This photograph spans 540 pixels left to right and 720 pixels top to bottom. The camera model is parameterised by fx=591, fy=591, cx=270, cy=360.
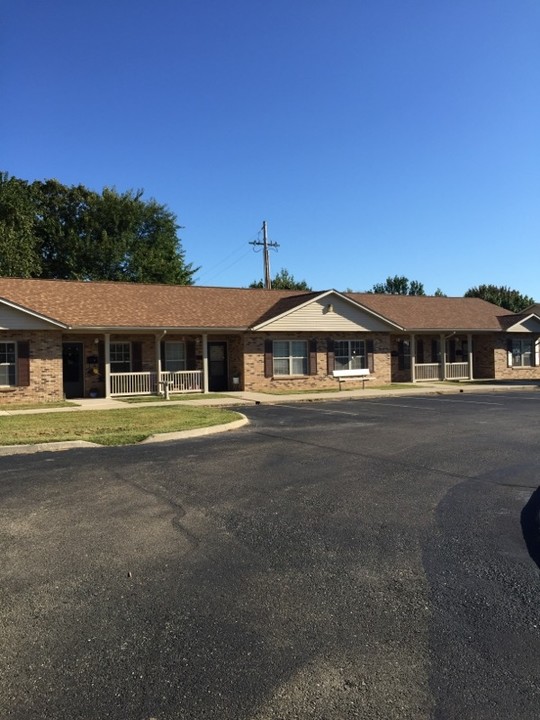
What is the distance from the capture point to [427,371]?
31.0 m

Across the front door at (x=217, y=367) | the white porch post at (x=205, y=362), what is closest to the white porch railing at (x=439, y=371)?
the front door at (x=217, y=367)

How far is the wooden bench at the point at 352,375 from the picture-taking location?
27109 millimetres

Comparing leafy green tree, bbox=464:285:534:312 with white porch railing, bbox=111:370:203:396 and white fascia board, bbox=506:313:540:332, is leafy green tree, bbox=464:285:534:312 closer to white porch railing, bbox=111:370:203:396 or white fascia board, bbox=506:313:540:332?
white fascia board, bbox=506:313:540:332

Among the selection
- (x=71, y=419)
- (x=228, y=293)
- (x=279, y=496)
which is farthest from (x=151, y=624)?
(x=228, y=293)

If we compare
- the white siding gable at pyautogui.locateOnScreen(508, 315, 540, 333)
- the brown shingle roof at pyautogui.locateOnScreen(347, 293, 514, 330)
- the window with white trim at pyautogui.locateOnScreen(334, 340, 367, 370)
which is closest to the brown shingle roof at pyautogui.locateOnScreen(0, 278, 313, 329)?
the window with white trim at pyautogui.locateOnScreen(334, 340, 367, 370)

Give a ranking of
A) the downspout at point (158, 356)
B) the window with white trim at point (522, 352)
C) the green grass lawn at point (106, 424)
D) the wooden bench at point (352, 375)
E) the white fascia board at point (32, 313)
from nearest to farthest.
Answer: the green grass lawn at point (106, 424) → the white fascia board at point (32, 313) → the downspout at point (158, 356) → the wooden bench at point (352, 375) → the window with white trim at point (522, 352)

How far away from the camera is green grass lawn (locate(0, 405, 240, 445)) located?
11578 millimetres

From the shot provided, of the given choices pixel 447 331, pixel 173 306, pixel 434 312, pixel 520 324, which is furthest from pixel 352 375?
pixel 520 324

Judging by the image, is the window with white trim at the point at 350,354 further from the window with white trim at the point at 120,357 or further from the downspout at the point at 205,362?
the window with white trim at the point at 120,357

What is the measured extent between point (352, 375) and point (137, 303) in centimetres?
1023

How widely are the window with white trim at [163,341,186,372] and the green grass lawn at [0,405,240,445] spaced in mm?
6890

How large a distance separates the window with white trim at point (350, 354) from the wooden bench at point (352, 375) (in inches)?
14.0

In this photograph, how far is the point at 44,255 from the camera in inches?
1661

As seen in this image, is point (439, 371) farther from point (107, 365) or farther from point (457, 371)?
point (107, 365)
